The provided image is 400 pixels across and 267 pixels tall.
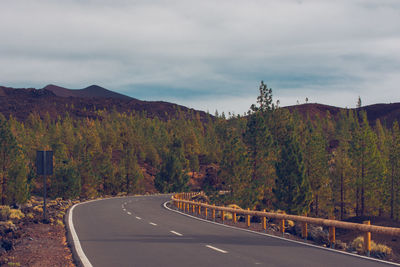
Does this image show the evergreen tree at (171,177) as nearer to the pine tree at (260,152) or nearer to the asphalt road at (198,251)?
the pine tree at (260,152)

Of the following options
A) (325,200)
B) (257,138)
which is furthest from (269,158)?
(325,200)

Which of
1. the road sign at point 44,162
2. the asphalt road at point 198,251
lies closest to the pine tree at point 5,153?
the road sign at point 44,162

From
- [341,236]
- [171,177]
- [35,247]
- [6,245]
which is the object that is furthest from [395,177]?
[6,245]

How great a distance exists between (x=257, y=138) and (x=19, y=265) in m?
56.9

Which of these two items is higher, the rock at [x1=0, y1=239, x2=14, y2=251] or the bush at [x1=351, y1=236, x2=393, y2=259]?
the rock at [x1=0, y1=239, x2=14, y2=251]

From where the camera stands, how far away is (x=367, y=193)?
69.9 metres

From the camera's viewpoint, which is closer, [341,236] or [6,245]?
[6,245]

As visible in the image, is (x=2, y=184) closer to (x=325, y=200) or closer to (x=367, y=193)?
(x=325, y=200)

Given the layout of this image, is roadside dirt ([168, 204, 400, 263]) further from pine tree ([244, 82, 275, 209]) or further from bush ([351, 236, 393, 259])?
pine tree ([244, 82, 275, 209])

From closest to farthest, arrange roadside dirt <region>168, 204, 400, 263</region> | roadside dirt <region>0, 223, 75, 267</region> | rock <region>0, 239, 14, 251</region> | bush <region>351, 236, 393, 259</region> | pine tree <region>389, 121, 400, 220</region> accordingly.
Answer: roadside dirt <region>0, 223, 75, 267</region>, bush <region>351, 236, 393, 259</region>, rock <region>0, 239, 14, 251</region>, roadside dirt <region>168, 204, 400, 263</region>, pine tree <region>389, 121, 400, 220</region>

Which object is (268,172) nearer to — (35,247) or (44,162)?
(44,162)

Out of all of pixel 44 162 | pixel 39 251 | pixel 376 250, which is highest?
pixel 44 162

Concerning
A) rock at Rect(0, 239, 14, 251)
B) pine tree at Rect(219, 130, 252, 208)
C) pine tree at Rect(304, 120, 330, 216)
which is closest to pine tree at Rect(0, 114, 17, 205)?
pine tree at Rect(219, 130, 252, 208)

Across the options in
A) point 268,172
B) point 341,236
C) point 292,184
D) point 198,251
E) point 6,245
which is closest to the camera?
point 198,251
